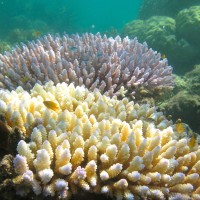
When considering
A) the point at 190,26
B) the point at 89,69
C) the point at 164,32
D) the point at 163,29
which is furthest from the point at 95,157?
the point at 163,29

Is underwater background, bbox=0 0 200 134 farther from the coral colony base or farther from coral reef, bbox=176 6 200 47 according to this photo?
the coral colony base

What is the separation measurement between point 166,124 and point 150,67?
101 inches

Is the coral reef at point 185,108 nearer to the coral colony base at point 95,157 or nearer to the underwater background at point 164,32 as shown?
the underwater background at point 164,32

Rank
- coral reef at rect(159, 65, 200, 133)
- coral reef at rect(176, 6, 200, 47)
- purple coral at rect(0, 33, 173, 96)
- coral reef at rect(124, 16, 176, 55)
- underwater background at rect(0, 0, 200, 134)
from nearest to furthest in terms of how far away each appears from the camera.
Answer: purple coral at rect(0, 33, 173, 96) → coral reef at rect(159, 65, 200, 133) → underwater background at rect(0, 0, 200, 134) → coral reef at rect(176, 6, 200, 47) → coral reef at rect(124, 16, 176, 55)

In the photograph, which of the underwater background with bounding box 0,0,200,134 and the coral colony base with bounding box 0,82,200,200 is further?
the underwater background with bounding box 0,0,200,134

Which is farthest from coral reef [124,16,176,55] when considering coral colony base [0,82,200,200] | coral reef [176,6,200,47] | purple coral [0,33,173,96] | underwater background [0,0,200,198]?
coral colony base [0,82,200,200]

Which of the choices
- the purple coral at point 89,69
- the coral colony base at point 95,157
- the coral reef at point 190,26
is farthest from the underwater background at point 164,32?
the coral colony base at point 95,157

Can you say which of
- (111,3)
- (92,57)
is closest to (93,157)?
(92,57)

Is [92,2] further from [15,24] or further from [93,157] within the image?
[93,157]

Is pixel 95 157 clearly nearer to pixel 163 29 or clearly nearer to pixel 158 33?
pixel 158 33

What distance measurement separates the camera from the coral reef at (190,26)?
1321cm

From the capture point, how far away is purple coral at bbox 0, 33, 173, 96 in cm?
480

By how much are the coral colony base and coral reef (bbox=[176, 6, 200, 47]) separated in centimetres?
1159

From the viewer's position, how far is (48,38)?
6.47 metres
